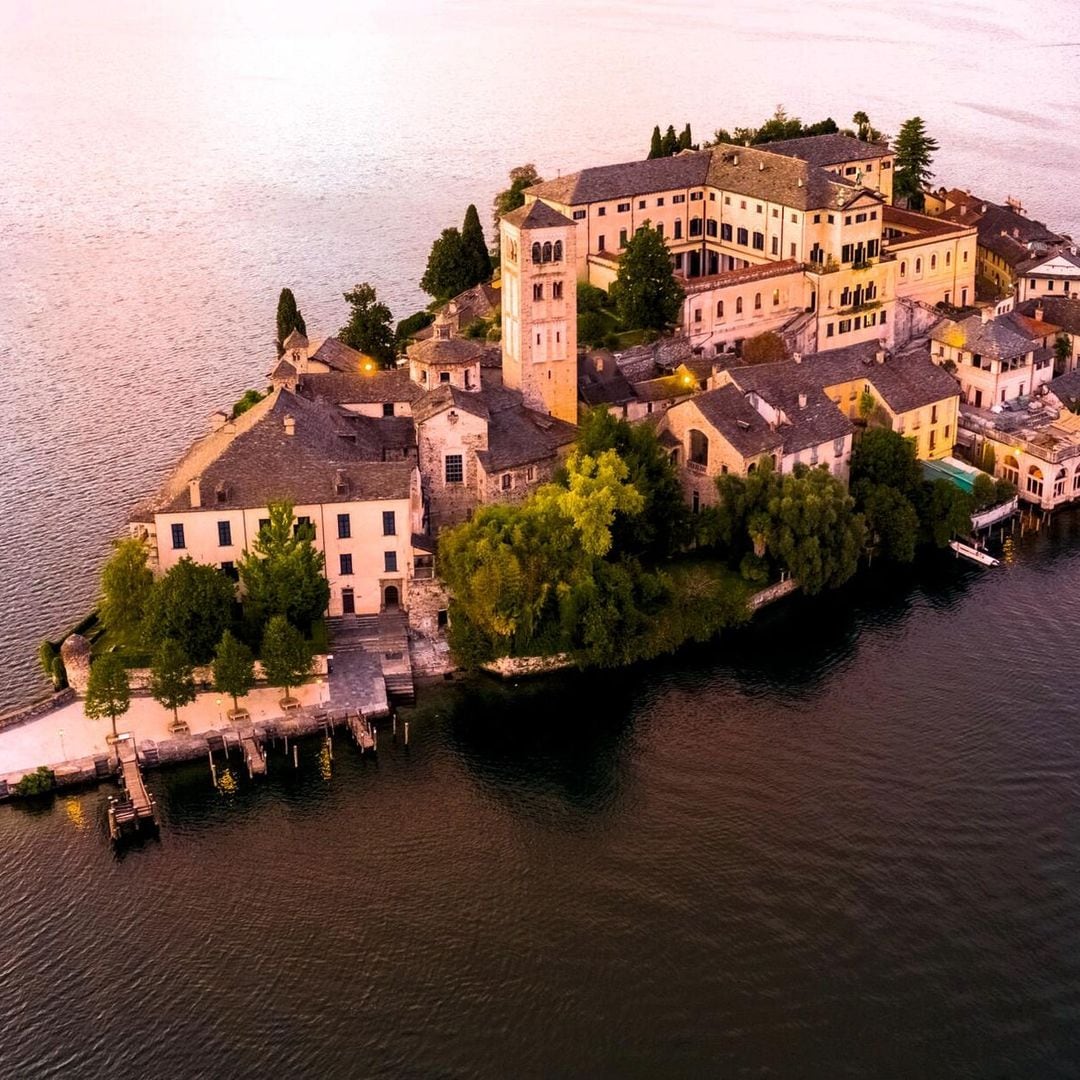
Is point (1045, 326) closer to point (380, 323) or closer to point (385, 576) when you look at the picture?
point (380, 323)

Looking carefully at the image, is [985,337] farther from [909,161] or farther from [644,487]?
[644,487]

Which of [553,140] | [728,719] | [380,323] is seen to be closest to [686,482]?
[728,719]

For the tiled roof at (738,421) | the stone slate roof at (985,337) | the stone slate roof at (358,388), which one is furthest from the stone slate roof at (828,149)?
the stone slate roof at (358,388)

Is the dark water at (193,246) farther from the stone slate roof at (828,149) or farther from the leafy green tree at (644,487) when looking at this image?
the stone slate roof at (828,149)

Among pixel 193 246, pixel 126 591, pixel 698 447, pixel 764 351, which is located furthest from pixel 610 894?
pixel 193 246

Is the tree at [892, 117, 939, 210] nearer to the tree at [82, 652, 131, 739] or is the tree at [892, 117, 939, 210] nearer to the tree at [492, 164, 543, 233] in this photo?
the tree at [492, 164, 543, 233]

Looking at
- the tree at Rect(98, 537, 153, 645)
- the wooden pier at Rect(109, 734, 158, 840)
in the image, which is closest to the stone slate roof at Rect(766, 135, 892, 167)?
the tree at Rect(98, 537, 153, 645)
